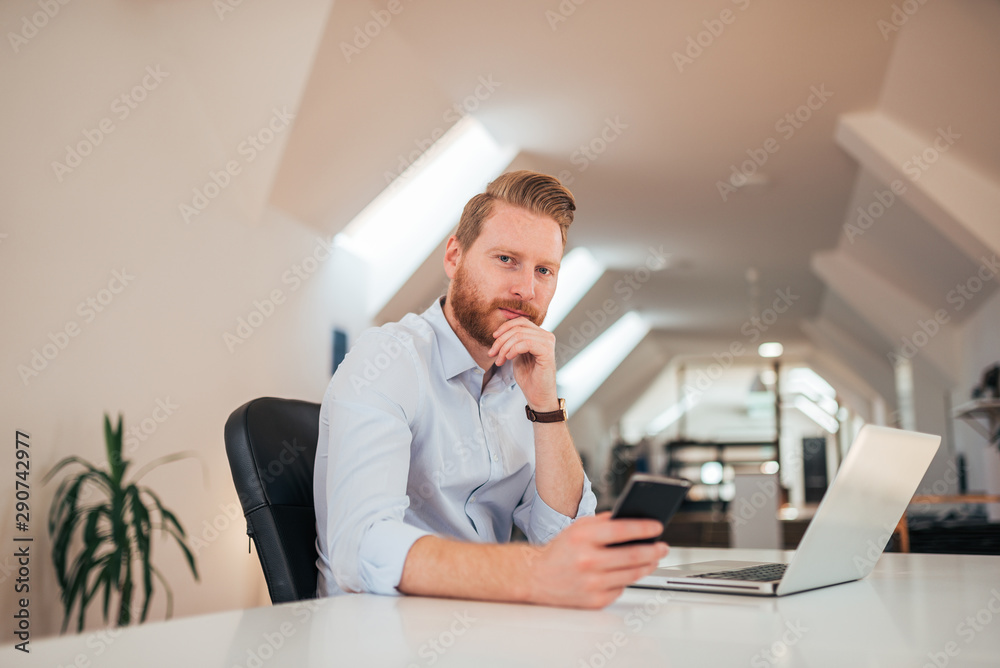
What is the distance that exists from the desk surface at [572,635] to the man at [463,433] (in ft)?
0.21

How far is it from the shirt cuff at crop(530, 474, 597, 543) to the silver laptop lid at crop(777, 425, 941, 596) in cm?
46

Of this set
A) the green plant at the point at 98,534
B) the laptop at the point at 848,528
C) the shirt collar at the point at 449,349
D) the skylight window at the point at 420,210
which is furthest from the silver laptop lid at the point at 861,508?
the skylight window at the point at 420,210

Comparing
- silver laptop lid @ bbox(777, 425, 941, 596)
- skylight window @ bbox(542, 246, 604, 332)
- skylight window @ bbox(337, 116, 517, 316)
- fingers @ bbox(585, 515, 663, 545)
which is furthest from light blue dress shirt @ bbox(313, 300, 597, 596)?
skylight window @ bbox(542, 246, 604, 332)

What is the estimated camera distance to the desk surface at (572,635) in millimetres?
603

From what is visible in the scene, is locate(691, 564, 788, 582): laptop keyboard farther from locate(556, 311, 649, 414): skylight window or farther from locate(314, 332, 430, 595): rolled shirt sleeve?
locate(556, 311, 649, 414): skylight window

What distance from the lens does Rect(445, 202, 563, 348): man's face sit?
1448mm

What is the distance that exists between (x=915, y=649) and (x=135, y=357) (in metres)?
3.29

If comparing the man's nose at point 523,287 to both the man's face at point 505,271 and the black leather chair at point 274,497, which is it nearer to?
the man's face at point 505,271

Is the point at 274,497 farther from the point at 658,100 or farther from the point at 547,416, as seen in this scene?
the point at 658,100

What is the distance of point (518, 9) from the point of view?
375cm

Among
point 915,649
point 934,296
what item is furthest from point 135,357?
point 934,296

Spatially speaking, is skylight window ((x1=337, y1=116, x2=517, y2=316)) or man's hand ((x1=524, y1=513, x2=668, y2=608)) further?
skylight window ((x1=337, y1=116, x2=517, y2=316))

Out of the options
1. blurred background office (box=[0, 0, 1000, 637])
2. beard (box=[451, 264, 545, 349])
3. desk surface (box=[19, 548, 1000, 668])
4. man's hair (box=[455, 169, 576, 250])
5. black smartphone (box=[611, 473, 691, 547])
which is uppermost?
blurred background office (box=[0, 0, 1000, 637])

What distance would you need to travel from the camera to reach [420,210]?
594 cm
